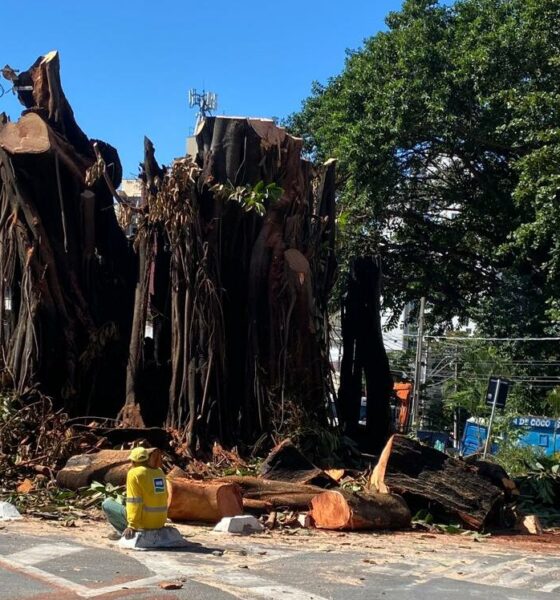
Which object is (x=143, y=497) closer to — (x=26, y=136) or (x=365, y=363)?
(x=26, y=136)

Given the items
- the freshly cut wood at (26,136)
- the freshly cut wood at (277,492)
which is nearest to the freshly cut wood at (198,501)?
the freshly cut wood at (277,492)

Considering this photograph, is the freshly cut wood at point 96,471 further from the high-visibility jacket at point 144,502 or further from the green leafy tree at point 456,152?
the green leafy tree at point 456,152

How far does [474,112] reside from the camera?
24547 mm

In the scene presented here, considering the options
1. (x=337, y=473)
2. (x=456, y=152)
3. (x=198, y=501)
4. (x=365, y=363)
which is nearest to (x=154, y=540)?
(x=198, y=501)

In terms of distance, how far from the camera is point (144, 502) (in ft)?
27.0

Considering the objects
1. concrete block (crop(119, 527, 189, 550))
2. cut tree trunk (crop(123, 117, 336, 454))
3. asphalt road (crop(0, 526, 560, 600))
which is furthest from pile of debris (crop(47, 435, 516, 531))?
concrete block (crop(119, 527, 189, 550))

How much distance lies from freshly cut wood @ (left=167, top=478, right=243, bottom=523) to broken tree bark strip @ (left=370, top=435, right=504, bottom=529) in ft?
7.57

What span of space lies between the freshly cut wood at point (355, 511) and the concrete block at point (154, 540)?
235 centimetres

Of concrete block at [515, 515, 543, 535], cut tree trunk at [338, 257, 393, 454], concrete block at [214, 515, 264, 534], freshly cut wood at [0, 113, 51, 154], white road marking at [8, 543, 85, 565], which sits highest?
freshly cut wood at [0, 113, 51, 154]

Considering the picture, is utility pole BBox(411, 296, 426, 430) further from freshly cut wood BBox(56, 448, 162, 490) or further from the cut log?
freshly cut wood BBox(56, 448, 162, 490)

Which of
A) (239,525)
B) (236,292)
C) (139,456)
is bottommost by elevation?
(239,525)

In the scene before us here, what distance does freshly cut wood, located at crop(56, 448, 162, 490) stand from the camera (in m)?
10.8

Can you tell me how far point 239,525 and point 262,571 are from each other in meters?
2.02

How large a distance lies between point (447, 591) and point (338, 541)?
2451mm
